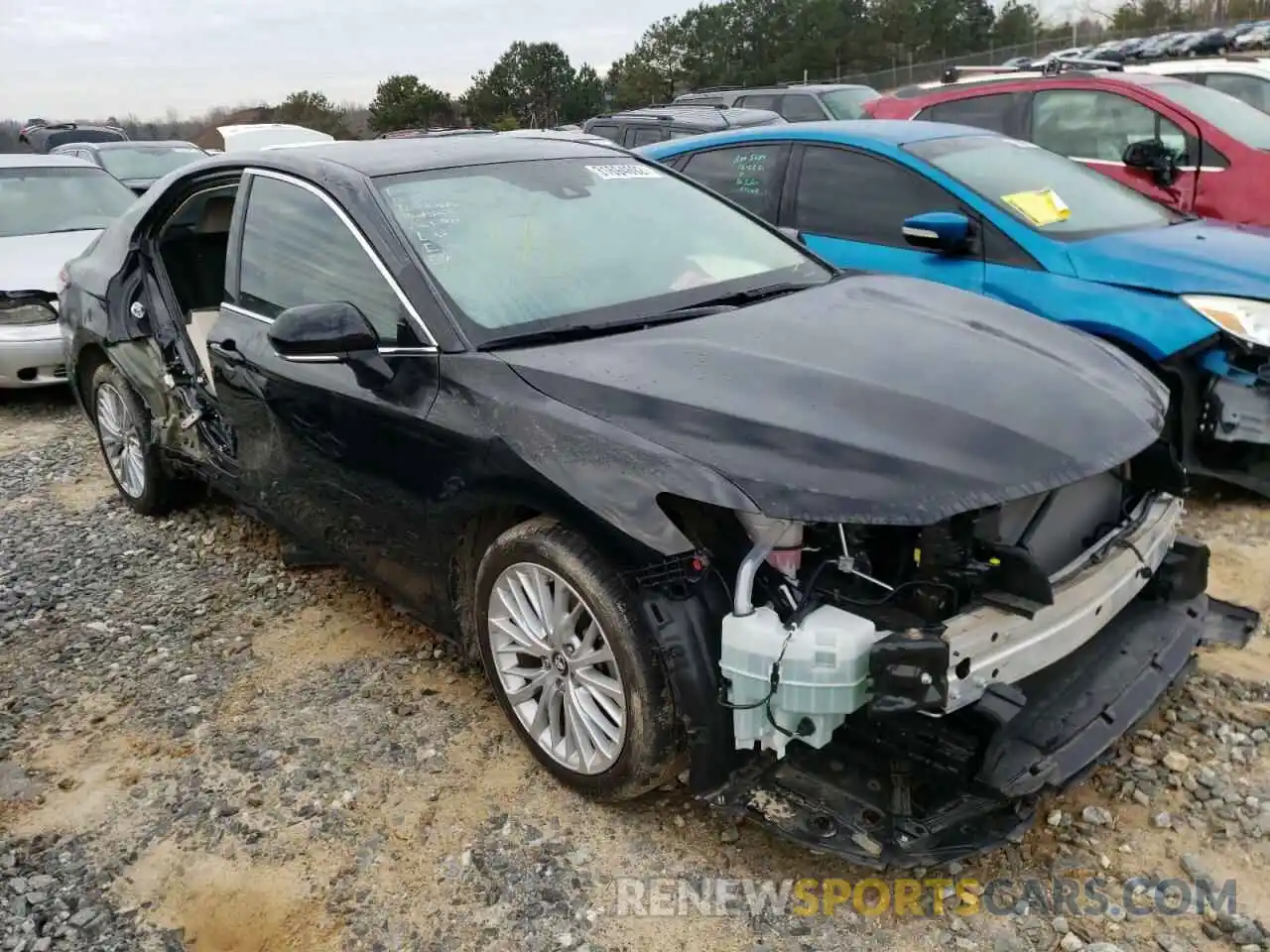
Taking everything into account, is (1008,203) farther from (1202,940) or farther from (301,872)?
(301,872)

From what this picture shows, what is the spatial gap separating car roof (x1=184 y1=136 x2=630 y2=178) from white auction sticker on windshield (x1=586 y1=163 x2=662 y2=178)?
0.08 metres

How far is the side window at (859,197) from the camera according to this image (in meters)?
4.89

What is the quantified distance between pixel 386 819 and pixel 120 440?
3006 millimetres

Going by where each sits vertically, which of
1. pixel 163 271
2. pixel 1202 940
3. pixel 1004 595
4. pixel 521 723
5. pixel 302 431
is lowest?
pixel 1202 940

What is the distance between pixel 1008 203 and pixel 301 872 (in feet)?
12.8

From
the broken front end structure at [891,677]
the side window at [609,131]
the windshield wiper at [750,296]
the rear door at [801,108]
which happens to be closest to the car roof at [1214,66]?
the side window at [609,131]

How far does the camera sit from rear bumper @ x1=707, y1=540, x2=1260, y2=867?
2.21m

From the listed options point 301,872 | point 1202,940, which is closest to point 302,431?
point 301,872

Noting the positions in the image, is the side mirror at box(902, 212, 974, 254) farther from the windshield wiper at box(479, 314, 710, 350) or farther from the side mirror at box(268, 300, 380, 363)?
the side mirror at box(268, 300, 380, 363)

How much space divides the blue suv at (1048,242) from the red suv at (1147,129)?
1465mm

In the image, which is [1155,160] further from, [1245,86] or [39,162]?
[39,162]

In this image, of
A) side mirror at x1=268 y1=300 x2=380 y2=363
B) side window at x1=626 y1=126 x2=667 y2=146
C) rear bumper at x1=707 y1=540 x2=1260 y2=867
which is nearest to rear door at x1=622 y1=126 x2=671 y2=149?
side window at x1=626 y1=126 x2=667 y2=146

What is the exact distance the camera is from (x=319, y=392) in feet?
10.4

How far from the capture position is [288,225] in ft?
11.3
